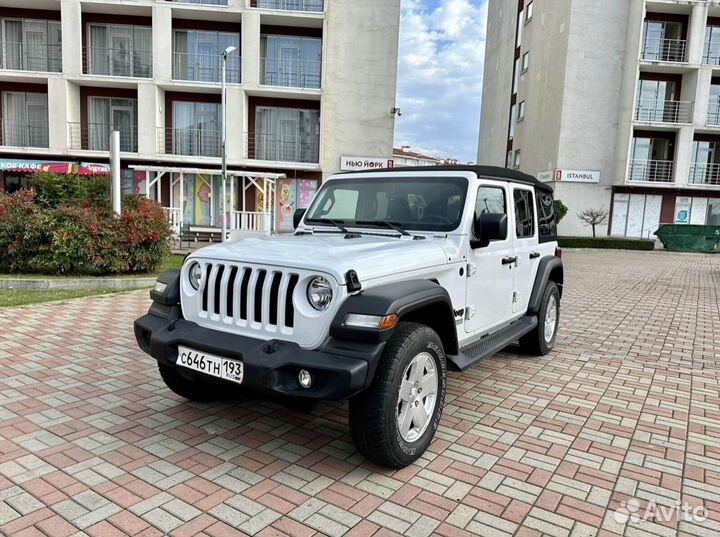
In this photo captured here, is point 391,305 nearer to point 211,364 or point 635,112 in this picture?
point 211,364

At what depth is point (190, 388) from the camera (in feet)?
13.5

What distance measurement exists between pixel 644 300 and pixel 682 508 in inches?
344

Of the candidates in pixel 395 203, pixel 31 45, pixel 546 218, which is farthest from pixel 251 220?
pixel 395 203

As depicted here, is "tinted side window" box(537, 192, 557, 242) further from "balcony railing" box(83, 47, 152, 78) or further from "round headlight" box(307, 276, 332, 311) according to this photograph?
"balcony railing" box(83, 47, 152, 78)

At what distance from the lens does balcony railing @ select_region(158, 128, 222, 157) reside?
25.6 m

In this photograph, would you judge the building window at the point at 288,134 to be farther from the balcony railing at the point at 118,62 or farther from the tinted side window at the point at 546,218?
the tinted side window at the point at 546,218

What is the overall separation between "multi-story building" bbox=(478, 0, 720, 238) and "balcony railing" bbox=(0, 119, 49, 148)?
28052 mm

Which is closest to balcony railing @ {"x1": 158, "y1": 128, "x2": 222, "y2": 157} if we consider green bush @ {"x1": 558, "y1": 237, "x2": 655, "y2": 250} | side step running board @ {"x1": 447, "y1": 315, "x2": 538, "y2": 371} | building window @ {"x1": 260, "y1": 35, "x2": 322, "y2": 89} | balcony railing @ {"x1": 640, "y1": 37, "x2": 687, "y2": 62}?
building window @ {"x1": 260, "y1": 35, "x2": 322, "y2": 89}

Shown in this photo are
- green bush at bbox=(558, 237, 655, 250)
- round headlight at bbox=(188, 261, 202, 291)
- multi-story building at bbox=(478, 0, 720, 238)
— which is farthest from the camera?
multi-story building at bbox=(478, 0, 720, 238)

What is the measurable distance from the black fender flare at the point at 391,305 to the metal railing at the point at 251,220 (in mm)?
18787

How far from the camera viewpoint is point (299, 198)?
88.0 feet

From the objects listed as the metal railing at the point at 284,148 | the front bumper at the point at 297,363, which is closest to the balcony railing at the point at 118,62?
the metal railing at the point at 284,148

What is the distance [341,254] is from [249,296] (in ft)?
2.08

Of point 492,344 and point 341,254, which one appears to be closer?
point 341,254
